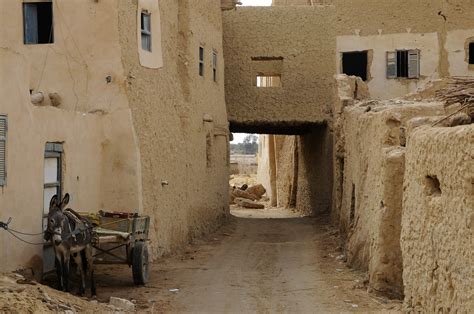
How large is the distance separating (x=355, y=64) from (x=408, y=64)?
1.76 m

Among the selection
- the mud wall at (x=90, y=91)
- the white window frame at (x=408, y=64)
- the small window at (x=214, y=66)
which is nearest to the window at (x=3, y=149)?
the mud wall at (x=90, y=91)

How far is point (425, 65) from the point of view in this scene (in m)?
24.9

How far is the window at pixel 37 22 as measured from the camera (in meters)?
15.3

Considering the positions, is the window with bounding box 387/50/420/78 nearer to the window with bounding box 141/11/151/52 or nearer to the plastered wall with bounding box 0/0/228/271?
the plastered wall with bounding box 0/0/228/271

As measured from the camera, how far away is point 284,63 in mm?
24734

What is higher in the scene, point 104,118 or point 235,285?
point 104,118

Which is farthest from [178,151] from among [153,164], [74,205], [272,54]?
[272,54]

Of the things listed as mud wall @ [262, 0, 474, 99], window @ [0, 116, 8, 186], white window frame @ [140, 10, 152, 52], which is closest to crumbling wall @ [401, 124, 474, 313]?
window @ [0, 116, 8, 186]

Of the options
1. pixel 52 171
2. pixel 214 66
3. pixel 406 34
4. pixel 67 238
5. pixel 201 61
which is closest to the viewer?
pixel 67 238

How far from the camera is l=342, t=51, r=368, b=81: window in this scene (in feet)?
82.3

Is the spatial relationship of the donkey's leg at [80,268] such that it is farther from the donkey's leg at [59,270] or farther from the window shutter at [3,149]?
the window shutter at [3,149]

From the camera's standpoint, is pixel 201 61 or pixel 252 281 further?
pixel 201 61

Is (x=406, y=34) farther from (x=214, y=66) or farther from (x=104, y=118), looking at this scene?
(x=104, y=118)

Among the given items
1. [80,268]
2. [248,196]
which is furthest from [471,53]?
[80,268]
